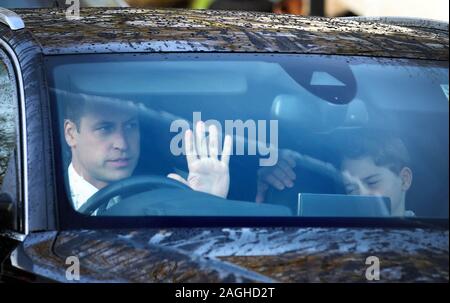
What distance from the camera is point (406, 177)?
365 centimetres

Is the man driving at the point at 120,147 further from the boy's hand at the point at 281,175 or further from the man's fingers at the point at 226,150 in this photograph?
the boy's hand at the point at 281,175

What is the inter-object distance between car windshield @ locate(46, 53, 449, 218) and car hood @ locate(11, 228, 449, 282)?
0.95ft

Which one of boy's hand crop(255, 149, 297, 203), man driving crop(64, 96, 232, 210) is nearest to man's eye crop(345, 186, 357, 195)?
boy's hand crop(255, 149, 297, 203)

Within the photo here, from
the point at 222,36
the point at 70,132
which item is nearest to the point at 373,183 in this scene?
the point at 222,36

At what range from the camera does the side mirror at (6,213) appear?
3230mm

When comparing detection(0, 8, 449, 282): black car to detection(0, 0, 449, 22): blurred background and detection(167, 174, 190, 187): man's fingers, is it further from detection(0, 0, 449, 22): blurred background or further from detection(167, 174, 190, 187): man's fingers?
detection(0, 0, 449, 22): blurred background

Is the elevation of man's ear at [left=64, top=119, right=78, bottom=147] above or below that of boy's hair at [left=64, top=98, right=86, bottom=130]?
below

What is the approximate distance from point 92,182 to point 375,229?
32.8 inches

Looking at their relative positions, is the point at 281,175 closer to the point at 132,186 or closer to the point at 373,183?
the point at 373,183

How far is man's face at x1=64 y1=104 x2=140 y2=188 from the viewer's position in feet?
→ 11.5

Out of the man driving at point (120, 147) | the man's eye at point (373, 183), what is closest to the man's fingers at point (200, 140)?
the man driving at point (120, 147)

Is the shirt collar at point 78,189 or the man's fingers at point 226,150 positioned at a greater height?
the man's fingers at point 226,150

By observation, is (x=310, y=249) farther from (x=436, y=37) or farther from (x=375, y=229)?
(x=436, y=37)
